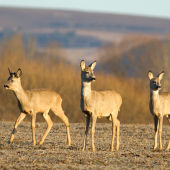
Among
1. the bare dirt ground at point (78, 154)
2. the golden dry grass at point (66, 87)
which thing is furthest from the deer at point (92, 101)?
the golden dry grass at point (66, 87)

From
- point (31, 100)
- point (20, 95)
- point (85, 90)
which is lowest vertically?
point (31, 100)

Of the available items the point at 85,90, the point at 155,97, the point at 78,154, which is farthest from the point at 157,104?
the point at 78,154

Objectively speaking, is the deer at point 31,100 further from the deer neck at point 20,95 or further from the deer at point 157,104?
the deer at point 157,104

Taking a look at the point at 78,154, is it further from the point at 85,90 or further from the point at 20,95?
the point at 20,95

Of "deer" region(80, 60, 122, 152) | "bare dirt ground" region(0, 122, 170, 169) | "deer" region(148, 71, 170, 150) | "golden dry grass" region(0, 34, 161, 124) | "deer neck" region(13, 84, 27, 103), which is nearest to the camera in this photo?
"bare dirt ground" region(0, 122, 170, 169)

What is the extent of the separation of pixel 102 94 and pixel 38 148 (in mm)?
2279

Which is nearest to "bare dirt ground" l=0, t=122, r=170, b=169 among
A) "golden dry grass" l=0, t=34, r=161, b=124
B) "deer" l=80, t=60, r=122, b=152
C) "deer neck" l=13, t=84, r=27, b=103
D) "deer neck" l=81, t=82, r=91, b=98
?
"deer" l=80, t=60, r=122, b=152

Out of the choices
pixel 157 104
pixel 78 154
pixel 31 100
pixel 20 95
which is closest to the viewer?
pixel 78 154

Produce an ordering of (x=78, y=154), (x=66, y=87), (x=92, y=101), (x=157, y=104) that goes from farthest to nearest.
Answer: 1. (x=66, y=87)
2. (x=157, y=104)
3. (x=92, y=101)
4. (x=78, y=154)

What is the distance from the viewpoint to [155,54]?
88.4 metres

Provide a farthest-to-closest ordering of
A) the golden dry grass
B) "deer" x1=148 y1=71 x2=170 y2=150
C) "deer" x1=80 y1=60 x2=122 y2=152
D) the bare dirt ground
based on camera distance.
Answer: the golden dry grass → "deer" x1=148 y1=71 x2=170 y2=150 → "deer" x1=80 y1=60 x2=122 y2=152 → the bare dirt ground

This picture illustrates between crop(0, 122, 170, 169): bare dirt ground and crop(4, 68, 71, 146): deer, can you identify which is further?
crop(4, 68, 71, 146): deer

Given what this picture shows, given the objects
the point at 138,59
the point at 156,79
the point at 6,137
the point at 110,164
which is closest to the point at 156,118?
the point at 156,79

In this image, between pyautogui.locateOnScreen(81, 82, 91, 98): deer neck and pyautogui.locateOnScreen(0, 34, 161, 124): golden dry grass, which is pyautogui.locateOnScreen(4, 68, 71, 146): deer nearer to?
pyautogui.locateOnScreen(81, 82, 91, 98): deer neck
